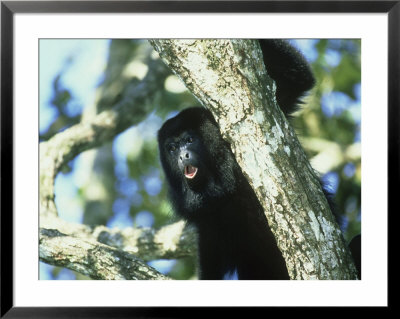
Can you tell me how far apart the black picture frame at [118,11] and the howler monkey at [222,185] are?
0.38 m

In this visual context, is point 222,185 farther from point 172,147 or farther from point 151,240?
point 151,240

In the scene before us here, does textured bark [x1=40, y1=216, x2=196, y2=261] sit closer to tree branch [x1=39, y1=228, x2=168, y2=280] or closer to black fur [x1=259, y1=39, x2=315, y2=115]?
tree branch [x1=39, y1=228, x2=168, y2=280]

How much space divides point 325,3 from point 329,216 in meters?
1.17

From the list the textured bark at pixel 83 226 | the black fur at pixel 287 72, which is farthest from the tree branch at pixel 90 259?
the black fur at pixel 287 72

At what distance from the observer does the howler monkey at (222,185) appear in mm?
3232

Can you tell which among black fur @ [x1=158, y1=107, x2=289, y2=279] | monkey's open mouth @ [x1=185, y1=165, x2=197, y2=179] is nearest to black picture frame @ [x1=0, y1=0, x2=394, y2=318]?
black fur @ [x1=158, y1=107, x2=289, y2=279]

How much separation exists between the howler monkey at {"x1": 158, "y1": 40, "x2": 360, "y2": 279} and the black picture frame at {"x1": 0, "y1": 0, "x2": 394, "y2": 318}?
38 cm

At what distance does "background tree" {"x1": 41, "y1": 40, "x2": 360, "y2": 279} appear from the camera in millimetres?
3111

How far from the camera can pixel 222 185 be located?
3.44 m

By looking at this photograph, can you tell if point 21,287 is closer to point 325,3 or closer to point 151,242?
point 151,242

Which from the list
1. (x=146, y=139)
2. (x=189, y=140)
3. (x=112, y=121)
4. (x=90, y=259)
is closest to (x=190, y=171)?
(x=189, y=140)

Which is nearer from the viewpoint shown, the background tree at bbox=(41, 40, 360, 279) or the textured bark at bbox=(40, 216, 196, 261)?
the background tree at bbox=(41, 40, 360, 279)

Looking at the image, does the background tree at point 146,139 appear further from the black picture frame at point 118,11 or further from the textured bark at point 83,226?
the black picture frame at point 118,11

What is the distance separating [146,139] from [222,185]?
Answer: 1.11 metres
